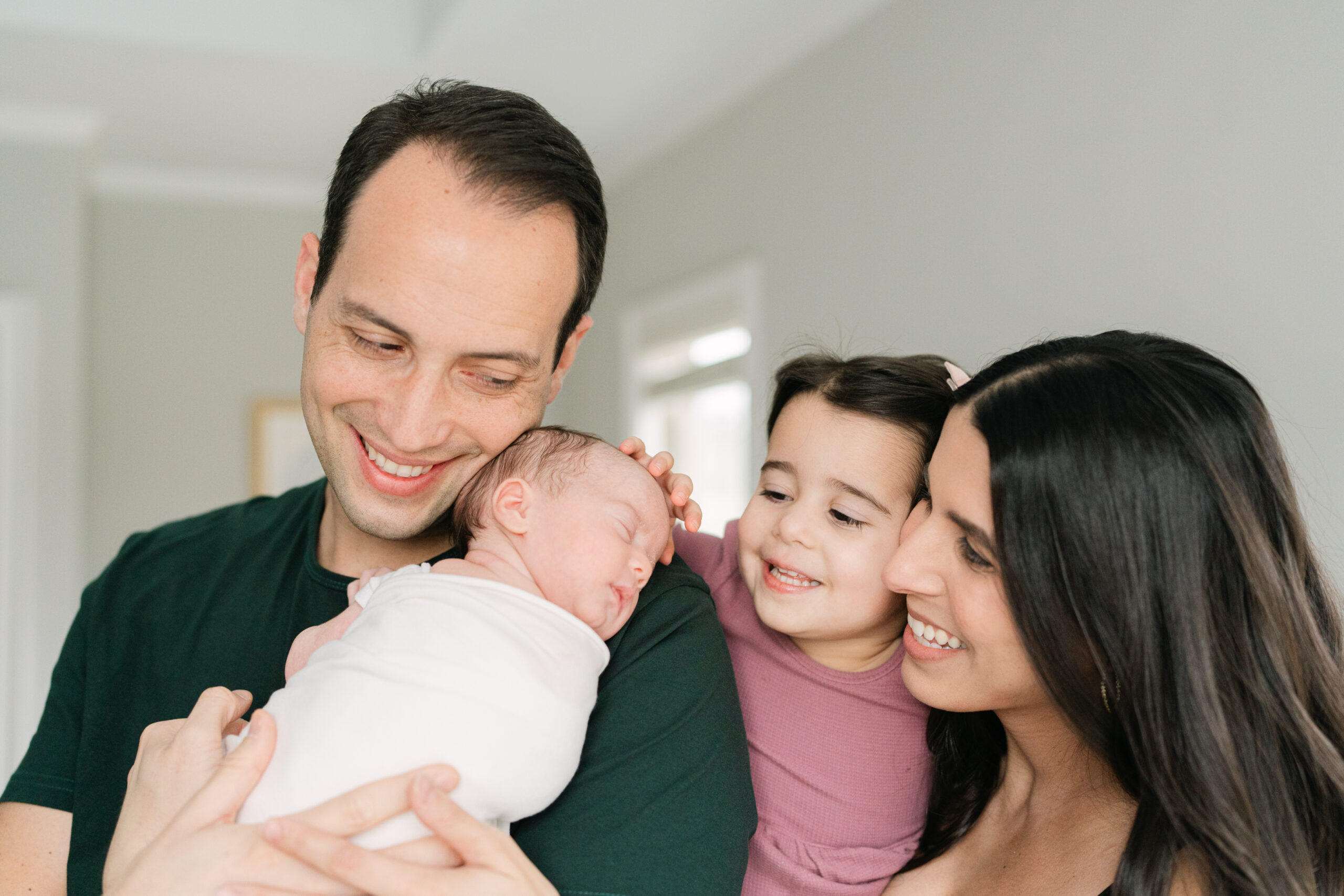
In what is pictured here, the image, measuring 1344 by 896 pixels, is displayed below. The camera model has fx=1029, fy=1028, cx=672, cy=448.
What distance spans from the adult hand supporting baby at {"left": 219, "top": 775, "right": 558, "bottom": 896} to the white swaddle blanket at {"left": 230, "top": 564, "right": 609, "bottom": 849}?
6cm

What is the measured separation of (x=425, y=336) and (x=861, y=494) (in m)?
0.76

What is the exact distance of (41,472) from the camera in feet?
15.6

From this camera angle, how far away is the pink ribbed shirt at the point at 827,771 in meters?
1.57

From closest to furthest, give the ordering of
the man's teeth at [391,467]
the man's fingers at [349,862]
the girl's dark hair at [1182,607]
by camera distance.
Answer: the man's fingers at [349,862], the girl's dark hair at [1182,607], the man's teeth at [391,467]

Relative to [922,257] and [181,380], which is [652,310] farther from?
[181,380]

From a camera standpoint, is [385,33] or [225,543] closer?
[225,543]

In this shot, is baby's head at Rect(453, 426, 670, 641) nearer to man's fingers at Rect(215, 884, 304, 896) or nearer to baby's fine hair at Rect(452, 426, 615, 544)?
baby's fine hair at Rect(452, 426, 615, 544)

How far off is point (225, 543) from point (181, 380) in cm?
461

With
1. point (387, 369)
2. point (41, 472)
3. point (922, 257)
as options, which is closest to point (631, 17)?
point (922, 257)

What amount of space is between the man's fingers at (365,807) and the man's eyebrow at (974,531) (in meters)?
0.70

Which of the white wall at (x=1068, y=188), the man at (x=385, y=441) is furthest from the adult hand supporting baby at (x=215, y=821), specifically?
the white wall at (x=1068, y=188)

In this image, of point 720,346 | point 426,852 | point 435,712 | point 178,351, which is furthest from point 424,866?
point 178,351

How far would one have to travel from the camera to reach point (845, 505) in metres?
1.70

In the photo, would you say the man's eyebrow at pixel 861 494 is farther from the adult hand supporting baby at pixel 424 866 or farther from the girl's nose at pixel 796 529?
the adult hand supporting baby at pixel 424 866
